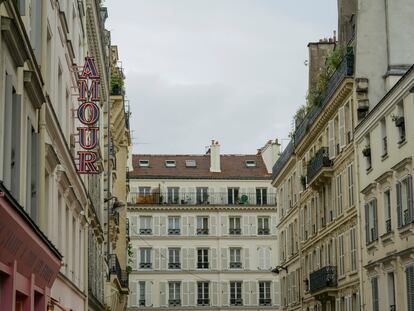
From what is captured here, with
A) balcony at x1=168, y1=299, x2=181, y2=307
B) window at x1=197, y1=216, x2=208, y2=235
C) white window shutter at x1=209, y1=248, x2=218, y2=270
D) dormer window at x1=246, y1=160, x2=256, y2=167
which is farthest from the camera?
dormer window at x1=246, y1=160, x2=256, y2=167

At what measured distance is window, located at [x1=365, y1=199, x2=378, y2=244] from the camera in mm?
41312

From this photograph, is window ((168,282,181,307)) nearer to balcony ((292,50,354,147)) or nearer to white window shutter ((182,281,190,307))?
white window shutter ((182,281,190,307))

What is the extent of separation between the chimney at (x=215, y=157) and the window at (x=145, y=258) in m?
11.0

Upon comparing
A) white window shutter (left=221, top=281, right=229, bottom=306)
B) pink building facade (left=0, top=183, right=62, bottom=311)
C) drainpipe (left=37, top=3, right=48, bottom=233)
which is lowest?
pink building facade (left=0, top=183, right=62, bottom=311)

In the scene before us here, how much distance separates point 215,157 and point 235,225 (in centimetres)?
801

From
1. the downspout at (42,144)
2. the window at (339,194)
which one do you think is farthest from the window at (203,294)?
the downspout at (42,144)

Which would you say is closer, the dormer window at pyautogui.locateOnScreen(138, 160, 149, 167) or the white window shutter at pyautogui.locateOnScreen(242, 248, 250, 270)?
the white window shutter at pyautogui.locateOnScreen(242, 248, 250, 270)

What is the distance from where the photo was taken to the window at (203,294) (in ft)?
324

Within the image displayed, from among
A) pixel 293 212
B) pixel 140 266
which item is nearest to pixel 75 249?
pixel 293 212

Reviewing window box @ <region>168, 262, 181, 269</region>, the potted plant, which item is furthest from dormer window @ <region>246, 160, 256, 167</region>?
the potted plant

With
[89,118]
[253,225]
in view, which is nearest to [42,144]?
[89,118]

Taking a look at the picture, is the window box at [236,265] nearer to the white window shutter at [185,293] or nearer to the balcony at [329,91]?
the white window shutter at [185,293]

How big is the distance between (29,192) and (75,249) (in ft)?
43.0

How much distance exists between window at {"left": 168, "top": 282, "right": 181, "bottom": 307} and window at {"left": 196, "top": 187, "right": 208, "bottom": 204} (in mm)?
8531
